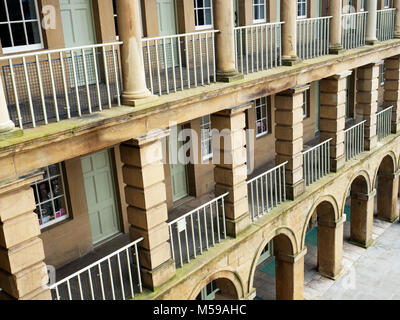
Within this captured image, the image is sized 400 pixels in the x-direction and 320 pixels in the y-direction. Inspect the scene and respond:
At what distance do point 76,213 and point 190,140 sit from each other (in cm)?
396

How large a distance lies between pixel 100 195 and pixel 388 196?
41.9ft

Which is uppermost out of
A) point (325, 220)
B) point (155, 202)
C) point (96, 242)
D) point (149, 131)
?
point (149, 131)

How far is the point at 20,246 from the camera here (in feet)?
21.2

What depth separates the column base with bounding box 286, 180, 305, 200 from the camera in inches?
472

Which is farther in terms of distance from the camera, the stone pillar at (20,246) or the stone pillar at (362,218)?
the stone pillar at (362,218)

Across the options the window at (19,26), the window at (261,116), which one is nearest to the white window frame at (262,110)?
the window at (261,116)

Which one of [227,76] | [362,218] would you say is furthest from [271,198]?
[362,218]

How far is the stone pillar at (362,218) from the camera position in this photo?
16688 mm

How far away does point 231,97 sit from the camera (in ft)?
31.0

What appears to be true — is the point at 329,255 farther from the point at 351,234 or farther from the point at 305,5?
the point at 305,5

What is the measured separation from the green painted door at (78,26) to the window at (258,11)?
5.93 m

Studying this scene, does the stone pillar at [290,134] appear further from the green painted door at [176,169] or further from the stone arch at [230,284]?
the stone arch at [230,284]

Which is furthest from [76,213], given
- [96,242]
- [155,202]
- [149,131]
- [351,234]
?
[351,234]

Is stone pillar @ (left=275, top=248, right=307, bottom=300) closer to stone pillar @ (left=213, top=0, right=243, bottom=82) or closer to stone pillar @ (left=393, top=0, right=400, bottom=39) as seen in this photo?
stone pillar @ (left=213, top=0, right=243, bottom=82)
